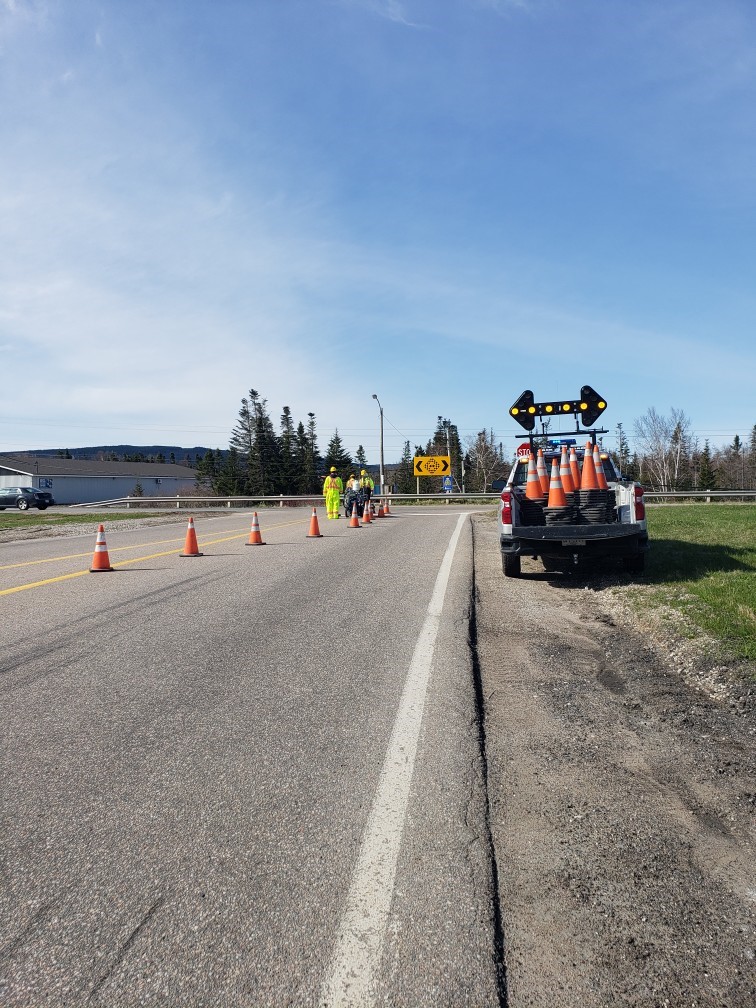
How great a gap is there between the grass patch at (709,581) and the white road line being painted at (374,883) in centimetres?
308

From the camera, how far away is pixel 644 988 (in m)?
2.02

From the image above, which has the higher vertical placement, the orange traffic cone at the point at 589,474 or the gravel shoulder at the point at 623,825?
the orange traffic cone at the point at 589,474

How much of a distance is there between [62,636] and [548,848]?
5053mm

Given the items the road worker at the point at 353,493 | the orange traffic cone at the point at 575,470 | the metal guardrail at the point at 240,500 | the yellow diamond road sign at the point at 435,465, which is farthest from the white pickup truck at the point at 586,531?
Result: the yellow diamond road sign at the point at 435,465

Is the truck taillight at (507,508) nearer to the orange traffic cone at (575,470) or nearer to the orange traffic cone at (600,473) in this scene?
the orange traffic cone at (575,470)

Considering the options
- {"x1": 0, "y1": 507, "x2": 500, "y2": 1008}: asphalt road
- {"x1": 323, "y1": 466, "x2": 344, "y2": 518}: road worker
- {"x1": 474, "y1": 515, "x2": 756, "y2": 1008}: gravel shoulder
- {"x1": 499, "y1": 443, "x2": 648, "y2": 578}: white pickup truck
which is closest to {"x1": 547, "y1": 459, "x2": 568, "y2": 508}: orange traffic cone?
{"x1": 499, "y1": 443, "x2": 648, "y2": 578}: white pickup truck

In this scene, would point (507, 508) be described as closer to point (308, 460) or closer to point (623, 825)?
point (623, 825)

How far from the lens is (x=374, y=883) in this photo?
2.51 m

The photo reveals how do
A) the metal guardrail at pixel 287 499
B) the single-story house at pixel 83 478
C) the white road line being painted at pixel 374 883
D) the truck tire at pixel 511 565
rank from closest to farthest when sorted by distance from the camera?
the white road line being painted at pixel 374 883
the truck tire at pixel 511 565
the metal guardrail at pixel 287 499
the single-story house at pixel 83 478

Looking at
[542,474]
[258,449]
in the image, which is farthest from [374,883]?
[258,449]

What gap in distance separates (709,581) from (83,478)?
88472 mm

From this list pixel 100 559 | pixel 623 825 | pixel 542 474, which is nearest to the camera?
pixel 623 825

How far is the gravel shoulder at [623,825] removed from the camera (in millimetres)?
2100

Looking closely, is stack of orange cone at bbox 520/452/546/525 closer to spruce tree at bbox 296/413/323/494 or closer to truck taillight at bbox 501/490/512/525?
truck taillight at bbox 501/490/512/525
